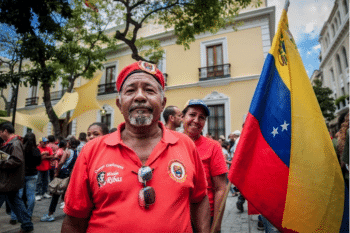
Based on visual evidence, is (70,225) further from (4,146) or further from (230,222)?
(230,222)

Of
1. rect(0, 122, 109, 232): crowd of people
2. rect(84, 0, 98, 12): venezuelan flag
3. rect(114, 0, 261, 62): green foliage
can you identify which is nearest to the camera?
rect(0, 122, 109, 232): crowd of people

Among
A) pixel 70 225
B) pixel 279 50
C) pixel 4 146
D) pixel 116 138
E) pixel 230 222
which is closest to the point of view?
pixel 70 225

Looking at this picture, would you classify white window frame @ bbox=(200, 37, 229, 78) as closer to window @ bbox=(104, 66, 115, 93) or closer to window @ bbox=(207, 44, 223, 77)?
window @ bbox=(207, 44, 223, 77)

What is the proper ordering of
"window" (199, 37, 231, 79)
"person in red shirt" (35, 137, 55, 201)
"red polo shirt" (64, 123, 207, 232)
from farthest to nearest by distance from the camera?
1. "window" (199, 37, 231, 79)
2. "person in red shirt" (35, 137, 55, 201)
3. "red polo shirt" (64, 123, 207, 232)

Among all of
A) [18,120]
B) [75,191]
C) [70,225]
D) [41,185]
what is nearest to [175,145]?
[75,191]

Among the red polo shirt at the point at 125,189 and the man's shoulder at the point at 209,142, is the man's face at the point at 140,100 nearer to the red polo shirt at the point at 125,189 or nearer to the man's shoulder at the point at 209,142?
the red polo shirt at the point at 125,189

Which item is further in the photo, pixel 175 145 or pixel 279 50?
pixel 279 50

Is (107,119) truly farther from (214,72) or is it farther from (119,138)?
(119,138)

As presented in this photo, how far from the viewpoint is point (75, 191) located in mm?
1277

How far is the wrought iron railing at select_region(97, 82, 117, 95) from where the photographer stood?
53.8ft

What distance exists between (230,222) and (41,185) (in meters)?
5.87

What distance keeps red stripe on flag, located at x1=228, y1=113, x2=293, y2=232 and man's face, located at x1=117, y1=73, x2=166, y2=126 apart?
78 cm

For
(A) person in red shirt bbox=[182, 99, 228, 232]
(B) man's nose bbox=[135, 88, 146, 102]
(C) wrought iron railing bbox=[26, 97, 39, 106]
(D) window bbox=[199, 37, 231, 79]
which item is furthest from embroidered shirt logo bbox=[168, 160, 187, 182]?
(C) wrought iron railing bbox=[26, 97, 39, 106]

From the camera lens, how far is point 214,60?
543 inches
